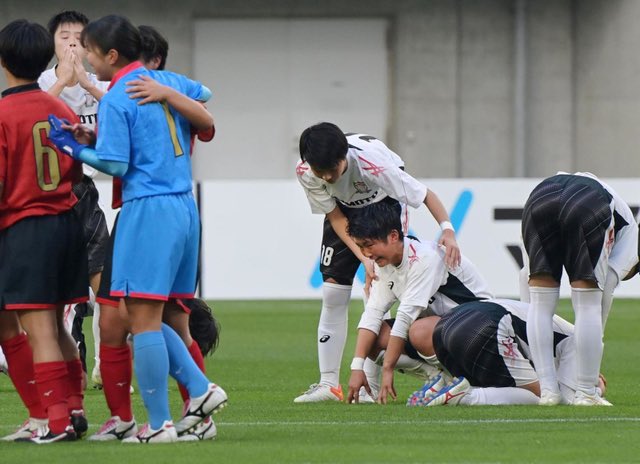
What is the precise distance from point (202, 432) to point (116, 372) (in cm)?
40

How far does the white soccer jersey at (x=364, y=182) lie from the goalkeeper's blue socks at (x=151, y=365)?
2.21m

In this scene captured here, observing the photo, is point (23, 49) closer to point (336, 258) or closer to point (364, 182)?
point (364, 182)

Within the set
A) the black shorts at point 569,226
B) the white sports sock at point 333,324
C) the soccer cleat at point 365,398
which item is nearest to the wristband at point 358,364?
the soccer cleat at point 365,398

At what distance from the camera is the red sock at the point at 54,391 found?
558 cm

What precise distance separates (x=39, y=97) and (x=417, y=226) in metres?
9.55

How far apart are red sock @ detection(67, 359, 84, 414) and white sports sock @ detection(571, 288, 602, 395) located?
2461mm

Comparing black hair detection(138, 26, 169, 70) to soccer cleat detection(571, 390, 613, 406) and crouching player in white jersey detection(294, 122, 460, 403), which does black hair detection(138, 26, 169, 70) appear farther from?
soccer cleat detection(571, 390, 613, 406)

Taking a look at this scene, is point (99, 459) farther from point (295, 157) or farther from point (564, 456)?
point (295, 157)

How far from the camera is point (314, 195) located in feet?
25.3

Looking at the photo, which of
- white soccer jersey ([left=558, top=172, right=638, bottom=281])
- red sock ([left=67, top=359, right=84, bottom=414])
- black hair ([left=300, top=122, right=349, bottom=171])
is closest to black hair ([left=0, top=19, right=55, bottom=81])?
red sock ([left=67, top=359, right=84, bottom=414])

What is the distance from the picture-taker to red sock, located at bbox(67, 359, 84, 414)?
584 centimetres

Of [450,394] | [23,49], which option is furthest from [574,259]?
[23,49]

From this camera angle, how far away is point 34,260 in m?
5.61

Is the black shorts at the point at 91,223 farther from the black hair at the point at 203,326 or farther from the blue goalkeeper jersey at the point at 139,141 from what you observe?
the blue goalkeeper jersey at the point at 139,141
